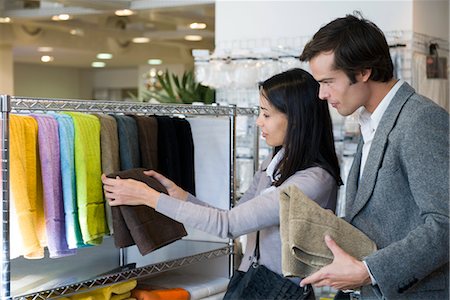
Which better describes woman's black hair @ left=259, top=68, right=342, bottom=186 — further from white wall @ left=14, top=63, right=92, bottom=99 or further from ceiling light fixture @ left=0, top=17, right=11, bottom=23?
white wall @ left=14, top=63, right=92, bottom=99

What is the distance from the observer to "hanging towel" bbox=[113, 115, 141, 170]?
2418 mm

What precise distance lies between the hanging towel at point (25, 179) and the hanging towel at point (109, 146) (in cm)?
25

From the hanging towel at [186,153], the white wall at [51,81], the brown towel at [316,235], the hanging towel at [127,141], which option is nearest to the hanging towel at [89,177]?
the hanging towel at [127,141]

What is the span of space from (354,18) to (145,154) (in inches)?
37.0

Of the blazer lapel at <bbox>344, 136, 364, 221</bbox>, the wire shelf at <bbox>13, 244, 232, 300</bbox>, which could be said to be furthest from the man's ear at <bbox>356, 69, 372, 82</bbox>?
the wire shelf at <bbox>13, 244, 232, 300</bbox>

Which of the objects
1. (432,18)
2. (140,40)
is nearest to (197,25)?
(140,40)

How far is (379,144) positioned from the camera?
6.06ft

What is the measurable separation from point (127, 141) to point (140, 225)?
12.0 inches

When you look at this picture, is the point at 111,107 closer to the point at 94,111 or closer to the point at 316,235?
the point at 94,111

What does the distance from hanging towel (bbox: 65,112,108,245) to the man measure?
0.74 meters

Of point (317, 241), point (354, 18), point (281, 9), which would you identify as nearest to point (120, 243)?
point (317, 241)

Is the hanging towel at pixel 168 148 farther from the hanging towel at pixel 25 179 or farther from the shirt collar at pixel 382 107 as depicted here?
the shirt collar at pixel 382 107

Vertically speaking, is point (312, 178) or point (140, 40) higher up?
point (140, 40)

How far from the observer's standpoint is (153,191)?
2.22 meters
